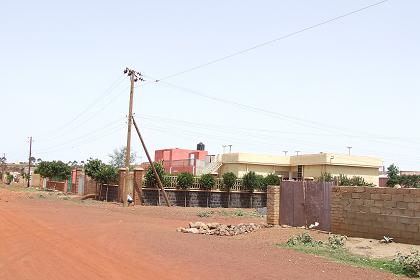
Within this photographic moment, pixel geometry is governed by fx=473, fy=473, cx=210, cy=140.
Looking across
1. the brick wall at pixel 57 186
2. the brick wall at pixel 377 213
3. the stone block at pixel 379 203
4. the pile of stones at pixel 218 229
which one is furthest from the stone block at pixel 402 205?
the brick wall at pixel 57 186

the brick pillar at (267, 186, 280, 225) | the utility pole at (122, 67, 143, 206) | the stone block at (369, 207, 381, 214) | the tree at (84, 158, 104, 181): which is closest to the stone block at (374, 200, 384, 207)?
the stone block at (369, 207, 381, 214)

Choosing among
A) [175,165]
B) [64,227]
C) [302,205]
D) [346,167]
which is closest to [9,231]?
[64,227]

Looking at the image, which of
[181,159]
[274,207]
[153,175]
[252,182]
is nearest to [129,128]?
[153,175]

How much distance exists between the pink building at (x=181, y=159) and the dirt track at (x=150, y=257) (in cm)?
3776

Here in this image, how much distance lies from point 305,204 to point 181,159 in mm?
45935

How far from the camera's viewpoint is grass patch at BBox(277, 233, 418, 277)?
35.6 ft

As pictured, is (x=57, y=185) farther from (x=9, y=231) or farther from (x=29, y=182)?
(x=9, y=231)

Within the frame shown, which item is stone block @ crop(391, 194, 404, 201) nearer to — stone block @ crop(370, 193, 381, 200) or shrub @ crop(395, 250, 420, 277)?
stone block @ crop(370, 193, 381, 200)

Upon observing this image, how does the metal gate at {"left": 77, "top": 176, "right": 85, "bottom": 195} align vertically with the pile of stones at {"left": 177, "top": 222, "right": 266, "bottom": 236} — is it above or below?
above

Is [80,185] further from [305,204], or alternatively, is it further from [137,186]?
[305,204]

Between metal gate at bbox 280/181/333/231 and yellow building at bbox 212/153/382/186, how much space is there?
3013 centimetres

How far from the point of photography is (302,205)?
1811 cm

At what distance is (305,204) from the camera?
1798cm

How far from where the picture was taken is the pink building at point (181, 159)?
5660cm
